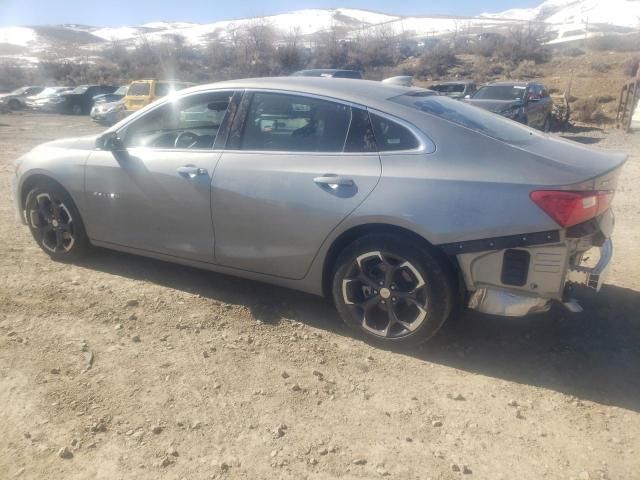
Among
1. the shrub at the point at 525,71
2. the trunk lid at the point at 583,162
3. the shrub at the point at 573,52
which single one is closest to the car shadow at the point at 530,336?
the trunk lid at the point at 583,162

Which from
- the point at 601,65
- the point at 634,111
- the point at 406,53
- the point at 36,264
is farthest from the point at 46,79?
the point at 36,264

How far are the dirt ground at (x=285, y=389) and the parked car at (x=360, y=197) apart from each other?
13.3 inches

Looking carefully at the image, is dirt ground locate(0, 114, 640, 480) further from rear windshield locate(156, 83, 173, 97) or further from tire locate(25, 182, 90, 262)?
rear windshield locate(156, 83, 173, 97)

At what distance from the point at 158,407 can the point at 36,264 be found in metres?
2.63

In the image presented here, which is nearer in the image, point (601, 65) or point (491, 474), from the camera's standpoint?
point (491, 474)

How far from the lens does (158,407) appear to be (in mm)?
2902

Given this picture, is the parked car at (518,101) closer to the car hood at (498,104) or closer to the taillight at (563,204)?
the car hood at (498,104)

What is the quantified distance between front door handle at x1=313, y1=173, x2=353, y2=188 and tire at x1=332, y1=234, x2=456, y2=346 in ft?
1.14

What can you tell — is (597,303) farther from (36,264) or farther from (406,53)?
(406,53)

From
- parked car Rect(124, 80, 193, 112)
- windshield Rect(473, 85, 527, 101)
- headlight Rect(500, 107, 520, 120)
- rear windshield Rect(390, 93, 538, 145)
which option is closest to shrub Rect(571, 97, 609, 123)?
windshield Rect(473, 85, 527, 101)

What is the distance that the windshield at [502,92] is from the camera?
49.6 feet

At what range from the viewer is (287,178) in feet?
11.7

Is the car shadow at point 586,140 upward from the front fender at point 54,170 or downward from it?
downward

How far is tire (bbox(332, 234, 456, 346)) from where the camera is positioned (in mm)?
3240
